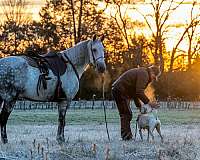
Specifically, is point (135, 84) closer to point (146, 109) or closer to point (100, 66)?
point (146, 109)

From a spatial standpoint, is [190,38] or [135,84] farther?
[190,38]

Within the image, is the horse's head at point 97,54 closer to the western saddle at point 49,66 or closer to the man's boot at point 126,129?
the western saddle at point 49,66

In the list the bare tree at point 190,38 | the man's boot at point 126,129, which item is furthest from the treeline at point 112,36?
the man's boot at point 126,129

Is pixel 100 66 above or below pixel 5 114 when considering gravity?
above

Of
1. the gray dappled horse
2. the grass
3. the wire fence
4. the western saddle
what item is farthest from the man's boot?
the wire fence

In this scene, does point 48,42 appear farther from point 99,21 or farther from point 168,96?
point 168,96

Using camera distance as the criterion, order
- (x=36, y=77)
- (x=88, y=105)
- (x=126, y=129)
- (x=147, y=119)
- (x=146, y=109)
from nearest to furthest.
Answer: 1. (x=36, y=77)
2. (x=147, y=119)
3. (x=146, y=109)
4. (x=126, y=129)
5. (x=88, y=105)

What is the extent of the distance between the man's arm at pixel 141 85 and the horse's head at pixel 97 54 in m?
1.00

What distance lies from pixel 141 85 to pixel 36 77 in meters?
2.69

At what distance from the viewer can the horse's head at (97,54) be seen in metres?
13.8

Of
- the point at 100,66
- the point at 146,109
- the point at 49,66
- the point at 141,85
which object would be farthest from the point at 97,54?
the point at 146,109

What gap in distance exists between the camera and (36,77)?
13.2m

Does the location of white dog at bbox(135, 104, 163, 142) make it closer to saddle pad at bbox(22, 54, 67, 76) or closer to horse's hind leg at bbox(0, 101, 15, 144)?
saddle pad at bbox(22, 54, 67, 76)

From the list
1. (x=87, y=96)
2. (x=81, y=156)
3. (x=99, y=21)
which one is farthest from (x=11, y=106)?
(x=99, y=21)
